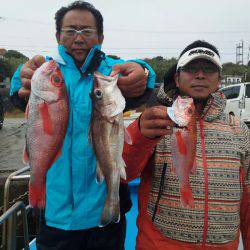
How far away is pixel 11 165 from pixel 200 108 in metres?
6.70

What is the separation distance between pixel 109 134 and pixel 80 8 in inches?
39.3

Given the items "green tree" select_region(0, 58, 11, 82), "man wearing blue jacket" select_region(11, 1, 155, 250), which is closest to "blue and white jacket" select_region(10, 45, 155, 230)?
"man wearing blue jacket" select_region(11, 1, 155, 250)

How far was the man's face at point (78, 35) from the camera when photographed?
2.30 metres

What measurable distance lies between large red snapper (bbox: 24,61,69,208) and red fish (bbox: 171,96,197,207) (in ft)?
1.97

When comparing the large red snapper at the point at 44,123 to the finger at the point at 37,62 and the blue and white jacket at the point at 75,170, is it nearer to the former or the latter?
the finger at the point at 37,62

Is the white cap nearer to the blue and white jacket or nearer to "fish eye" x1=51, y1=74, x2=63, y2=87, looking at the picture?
the blue and white jacket

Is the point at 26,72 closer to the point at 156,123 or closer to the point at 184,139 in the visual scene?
the point at 156,123

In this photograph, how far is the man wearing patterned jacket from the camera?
2.29 metres

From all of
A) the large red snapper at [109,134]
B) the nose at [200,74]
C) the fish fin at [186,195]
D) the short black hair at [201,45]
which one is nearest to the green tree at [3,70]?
the short black hair at [201,45]

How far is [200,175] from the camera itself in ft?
7.58

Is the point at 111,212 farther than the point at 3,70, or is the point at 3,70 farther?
the point at 3,70

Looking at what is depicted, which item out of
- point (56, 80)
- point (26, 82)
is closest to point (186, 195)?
point (56, 80)

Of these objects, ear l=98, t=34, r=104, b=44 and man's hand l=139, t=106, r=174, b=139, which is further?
ear l=98, t=34, r=104, b=44

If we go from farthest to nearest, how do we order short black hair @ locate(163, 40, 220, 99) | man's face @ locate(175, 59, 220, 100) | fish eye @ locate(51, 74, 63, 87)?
short black hair @ locate(163, 40, 220, 99) → man's face @ locate(175, 59, 220, 100) → fish eye @ locate(51, 74, 63, 87)
